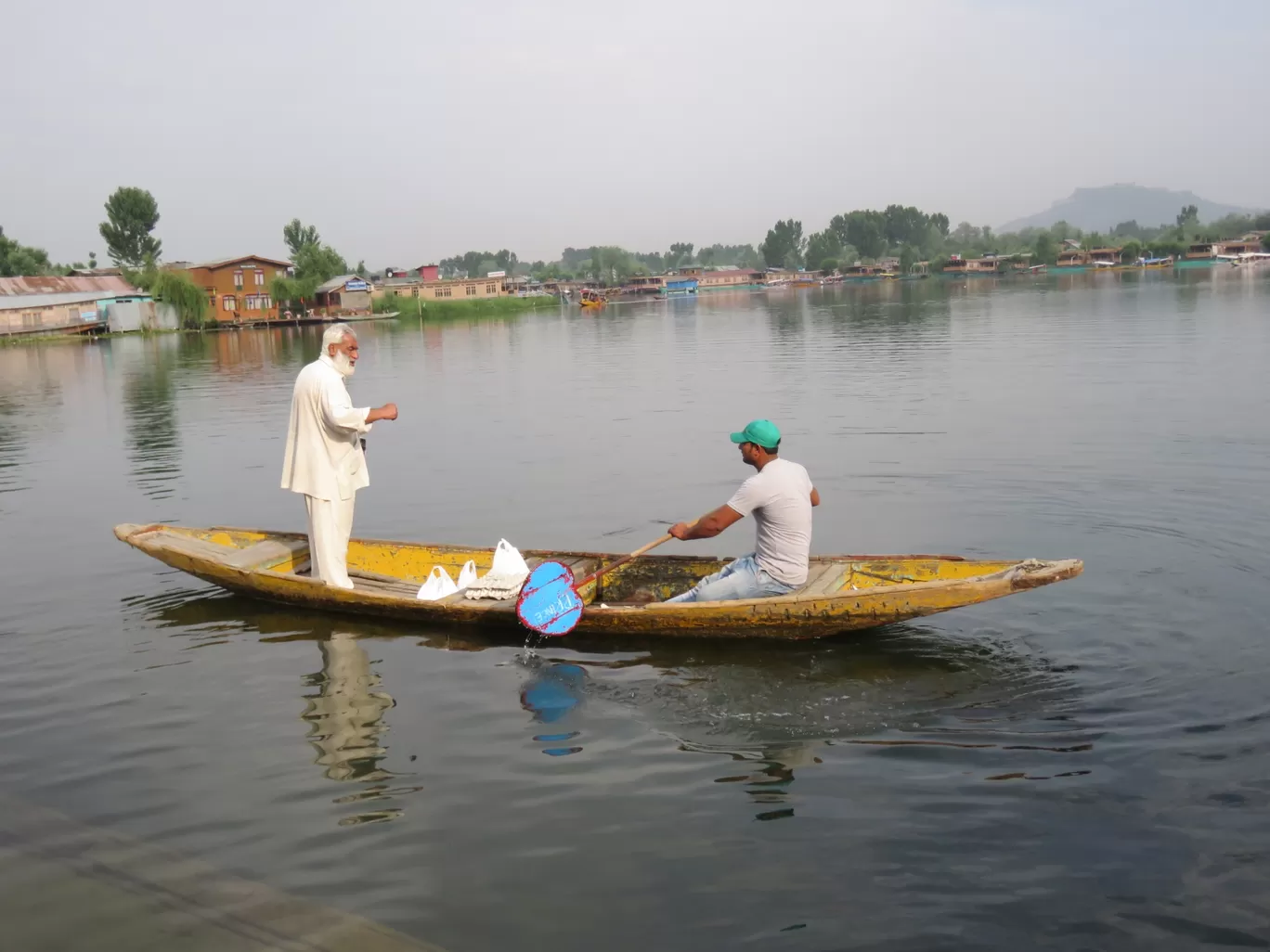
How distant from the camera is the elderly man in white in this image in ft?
27.5

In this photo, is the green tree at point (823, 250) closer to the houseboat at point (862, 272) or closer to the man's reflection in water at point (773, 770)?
the houseboat at point (862, 272)

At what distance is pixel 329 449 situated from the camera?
859 cm

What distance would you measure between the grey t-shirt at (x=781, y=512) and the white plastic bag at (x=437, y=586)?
2.77m

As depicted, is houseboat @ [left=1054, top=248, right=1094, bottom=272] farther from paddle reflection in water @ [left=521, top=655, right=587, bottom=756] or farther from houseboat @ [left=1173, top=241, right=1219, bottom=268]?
paddle reflection in water @ [left=521, top=655, right=587, bottom=756]

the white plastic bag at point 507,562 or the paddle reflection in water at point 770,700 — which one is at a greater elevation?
the white plastic bag at point 507,562

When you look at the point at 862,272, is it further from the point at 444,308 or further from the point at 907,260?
the point at 444,308

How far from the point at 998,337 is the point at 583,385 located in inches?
562

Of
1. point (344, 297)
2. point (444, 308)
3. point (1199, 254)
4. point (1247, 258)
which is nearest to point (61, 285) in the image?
point (344, 297)

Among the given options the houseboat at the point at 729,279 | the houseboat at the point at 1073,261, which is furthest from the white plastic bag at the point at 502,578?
the houseboat at the point at 729,279

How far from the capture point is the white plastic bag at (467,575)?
890 cm

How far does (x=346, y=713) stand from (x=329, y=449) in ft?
7.93

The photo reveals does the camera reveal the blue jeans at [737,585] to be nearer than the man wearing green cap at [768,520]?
No

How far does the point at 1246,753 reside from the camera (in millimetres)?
5773

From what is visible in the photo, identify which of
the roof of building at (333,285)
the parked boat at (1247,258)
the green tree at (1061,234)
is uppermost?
the green tree at (1061,234)
